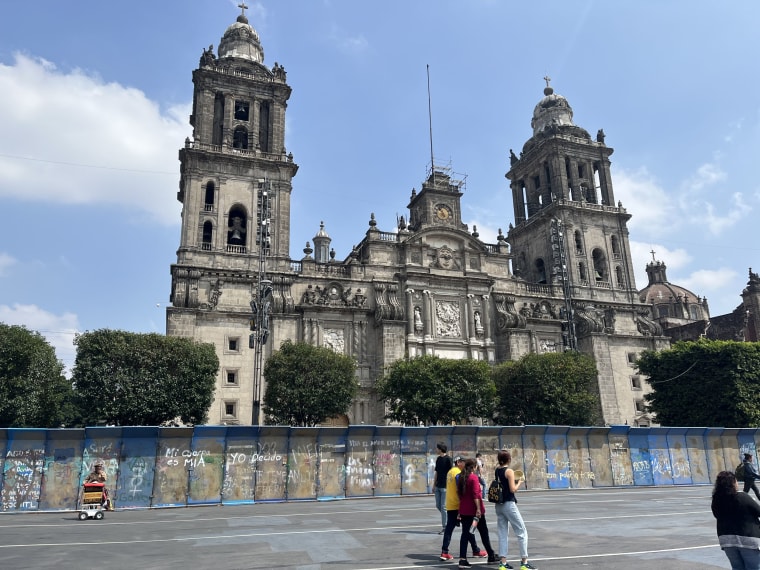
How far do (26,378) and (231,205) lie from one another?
19.0 meters

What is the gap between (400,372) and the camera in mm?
38500

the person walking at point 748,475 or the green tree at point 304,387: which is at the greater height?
the green tree at point 304,387

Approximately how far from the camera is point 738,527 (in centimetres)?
698

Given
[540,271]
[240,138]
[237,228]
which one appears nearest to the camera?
[237,228]

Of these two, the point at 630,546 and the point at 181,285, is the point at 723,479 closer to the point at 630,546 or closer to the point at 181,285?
the point at 630,546

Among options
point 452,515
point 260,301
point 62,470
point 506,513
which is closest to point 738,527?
point 506,513


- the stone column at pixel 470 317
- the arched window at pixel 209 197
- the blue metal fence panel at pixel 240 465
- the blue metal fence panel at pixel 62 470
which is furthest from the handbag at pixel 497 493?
the arched window at pixel 209 197

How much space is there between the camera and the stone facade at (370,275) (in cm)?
4325

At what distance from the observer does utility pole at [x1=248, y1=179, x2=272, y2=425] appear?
3360 cm

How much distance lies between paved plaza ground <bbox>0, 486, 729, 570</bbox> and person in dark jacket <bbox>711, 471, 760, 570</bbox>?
241 centimetres

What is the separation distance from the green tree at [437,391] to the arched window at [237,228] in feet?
52.9

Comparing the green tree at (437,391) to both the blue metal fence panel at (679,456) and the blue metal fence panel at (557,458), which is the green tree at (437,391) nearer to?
the blue metal fence panel at (557,458)

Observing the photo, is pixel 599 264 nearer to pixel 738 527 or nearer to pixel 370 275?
pixel 370 275

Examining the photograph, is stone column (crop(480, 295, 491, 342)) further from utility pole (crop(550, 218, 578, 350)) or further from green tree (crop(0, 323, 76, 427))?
green tree (crop(0, 323, 76, 427))
